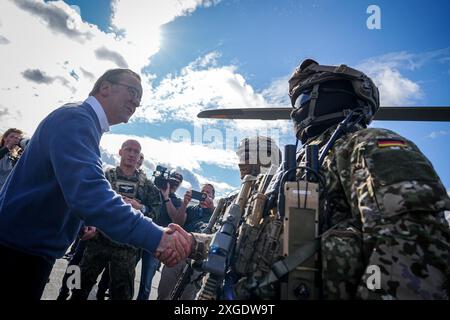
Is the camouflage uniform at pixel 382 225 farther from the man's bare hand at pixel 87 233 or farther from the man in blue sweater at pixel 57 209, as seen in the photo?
the man's bare hand at pixel 87 233

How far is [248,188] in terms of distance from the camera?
2.89 m

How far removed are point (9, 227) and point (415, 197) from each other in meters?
2.93

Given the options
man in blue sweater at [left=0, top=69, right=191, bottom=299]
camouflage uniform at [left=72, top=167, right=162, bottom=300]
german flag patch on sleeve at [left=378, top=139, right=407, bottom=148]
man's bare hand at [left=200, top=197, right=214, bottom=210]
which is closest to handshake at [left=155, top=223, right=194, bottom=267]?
man in blue sweater at [left=0, top=69, right=191, bottom=299]

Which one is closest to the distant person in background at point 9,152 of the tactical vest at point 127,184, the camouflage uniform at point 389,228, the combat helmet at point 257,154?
the tactical vest at point 127,184

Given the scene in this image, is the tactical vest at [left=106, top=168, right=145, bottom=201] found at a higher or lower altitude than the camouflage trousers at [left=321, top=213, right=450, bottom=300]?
higher

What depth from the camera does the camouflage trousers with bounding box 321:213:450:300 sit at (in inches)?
54.7

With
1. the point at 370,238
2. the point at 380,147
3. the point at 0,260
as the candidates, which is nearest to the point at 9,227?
the point at 0,260

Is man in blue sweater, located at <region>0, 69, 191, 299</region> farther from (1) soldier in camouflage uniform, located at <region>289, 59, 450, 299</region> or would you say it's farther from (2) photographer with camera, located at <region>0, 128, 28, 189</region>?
(2) photographer with camera, located at <region>0, 128, 28, 189</region>

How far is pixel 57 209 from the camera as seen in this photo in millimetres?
2312

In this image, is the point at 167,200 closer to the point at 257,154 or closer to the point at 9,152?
the point at 257,154

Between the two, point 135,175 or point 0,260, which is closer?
point 0,260

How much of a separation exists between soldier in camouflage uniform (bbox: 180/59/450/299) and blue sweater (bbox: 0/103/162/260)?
3.10ft
